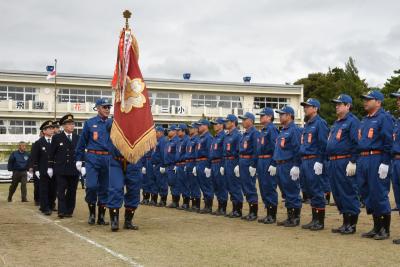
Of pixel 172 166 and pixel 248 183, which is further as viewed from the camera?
pixel 172 166

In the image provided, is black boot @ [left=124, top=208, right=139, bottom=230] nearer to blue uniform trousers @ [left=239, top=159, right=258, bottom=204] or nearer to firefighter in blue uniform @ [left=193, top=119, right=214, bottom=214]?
blue uniform trousers @ [left=239, top=159, right=258, bottom=204]

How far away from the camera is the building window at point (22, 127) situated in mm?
53062

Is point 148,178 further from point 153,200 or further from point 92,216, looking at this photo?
point 92,216

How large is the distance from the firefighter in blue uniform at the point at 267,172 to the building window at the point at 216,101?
47460 millimetres

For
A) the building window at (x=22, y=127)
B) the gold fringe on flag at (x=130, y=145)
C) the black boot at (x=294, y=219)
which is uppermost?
the building window at (x=22, y=127)

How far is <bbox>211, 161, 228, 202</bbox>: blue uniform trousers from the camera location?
13227mm

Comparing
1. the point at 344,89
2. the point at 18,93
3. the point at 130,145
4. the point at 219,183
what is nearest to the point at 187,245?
the point at 130,145

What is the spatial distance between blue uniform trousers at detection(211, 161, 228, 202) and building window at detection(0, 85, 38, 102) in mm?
42955

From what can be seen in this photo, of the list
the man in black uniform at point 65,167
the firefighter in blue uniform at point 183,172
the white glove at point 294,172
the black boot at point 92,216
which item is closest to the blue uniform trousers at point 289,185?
the white glove at point 294,172

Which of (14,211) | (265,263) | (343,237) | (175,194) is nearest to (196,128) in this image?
(175,194)

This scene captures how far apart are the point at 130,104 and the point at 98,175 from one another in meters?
1.58

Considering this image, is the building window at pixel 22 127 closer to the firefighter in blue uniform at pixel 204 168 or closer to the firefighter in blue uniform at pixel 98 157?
the firefighter in blue uniform at pixel 204 168

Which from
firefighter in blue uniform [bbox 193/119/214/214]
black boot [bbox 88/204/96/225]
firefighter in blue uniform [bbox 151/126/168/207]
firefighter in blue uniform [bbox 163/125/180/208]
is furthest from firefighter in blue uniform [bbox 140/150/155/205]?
black boot [bbox 88/204/96/225]

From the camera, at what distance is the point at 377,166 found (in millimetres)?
8883
